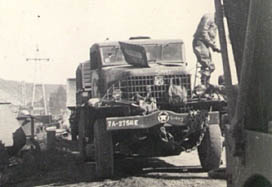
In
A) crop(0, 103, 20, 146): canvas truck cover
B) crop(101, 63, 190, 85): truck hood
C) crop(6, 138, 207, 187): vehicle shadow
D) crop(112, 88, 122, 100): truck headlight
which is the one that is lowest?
crop(6, 138, 207, 187): vehicle shadow

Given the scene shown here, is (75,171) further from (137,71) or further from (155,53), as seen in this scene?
(155,53)

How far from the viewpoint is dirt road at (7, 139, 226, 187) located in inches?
302

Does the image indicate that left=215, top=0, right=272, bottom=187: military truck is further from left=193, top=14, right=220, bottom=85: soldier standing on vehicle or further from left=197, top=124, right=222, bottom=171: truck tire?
left=193, top=14, right=220, bottom=85: soldier standing on vehicle

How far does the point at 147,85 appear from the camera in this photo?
9141 millimetres

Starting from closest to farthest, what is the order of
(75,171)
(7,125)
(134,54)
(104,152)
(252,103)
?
(252,103), (104,152), (134,54), (75,171), (7,125)

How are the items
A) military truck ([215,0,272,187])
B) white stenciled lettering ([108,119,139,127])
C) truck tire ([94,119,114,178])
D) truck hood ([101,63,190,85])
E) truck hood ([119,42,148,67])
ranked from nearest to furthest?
military truck ([215,0,272,187]) < white stenciled lettering ([108,119,139,127]) < truck tire ([94,119,114,178]) < truck hood ([101,63,190,85]) < truck hood ([119,42,148,67])

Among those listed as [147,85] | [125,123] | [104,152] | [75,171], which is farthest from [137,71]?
[75,171]

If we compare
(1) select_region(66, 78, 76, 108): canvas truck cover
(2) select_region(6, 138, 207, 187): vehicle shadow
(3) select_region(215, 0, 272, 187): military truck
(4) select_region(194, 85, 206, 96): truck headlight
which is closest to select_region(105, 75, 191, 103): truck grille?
(4) select_region(194, 85, 206, 96): truck headlight

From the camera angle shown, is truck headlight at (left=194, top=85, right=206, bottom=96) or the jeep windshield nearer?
truck headlight at (left=194, top=85, right=206, bottom=96)

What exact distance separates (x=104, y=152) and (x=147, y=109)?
1039 millimetres

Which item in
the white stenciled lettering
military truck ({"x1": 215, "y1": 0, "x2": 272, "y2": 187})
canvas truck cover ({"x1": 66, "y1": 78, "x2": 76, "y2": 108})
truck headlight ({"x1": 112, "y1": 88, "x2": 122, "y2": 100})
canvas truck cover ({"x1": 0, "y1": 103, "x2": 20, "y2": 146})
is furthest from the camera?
canvas truck cover ({"x1": 66, "y1": 78, "x2": 76, "y2": 108})

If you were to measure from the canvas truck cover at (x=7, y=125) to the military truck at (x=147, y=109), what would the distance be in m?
3.53

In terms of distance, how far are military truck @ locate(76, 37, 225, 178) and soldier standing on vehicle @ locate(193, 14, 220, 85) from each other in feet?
1.21

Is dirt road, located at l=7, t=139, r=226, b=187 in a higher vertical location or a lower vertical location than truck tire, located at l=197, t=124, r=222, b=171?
lower
